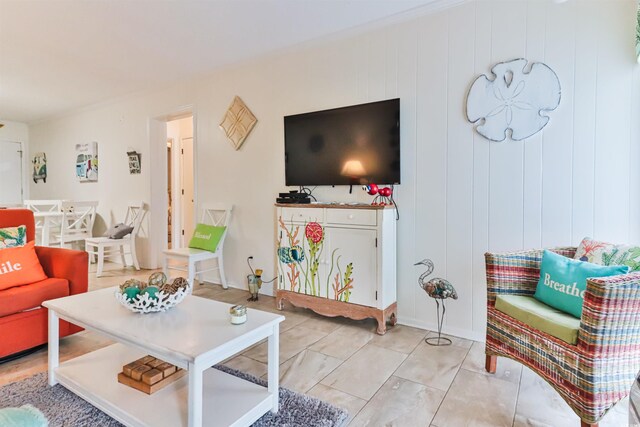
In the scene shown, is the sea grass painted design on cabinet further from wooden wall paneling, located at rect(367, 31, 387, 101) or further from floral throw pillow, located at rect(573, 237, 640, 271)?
floral throw pillow, located at rect(573, 237, 640, 271)

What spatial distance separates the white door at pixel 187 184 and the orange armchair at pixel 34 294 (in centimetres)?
303

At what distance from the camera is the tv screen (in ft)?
8.95

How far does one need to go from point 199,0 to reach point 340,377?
267 centimetres

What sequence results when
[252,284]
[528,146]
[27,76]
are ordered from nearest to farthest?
[528,146] → [252,284] → [27,76]

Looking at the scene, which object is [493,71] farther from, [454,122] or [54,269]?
[54,269]

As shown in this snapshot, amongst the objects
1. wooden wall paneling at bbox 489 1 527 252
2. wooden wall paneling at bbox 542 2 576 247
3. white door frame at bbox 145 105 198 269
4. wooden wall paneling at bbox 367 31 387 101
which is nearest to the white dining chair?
white door frame at bbox 145 105 198 269

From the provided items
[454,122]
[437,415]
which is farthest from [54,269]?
[454,122]

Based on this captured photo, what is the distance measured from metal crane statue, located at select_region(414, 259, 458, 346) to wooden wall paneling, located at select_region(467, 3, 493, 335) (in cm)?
19

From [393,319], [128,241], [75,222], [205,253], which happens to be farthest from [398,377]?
[75,222]

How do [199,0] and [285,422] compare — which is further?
[199,0]

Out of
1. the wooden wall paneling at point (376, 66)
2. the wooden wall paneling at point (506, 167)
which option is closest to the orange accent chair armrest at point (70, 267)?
the wooden wall paneling at point (376, 66)

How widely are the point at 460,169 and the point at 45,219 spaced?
496 centimetres

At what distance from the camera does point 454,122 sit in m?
2.53

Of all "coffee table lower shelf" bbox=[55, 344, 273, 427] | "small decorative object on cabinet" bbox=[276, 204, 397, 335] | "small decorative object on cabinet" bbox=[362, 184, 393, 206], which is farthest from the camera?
"small decorative object on cabinet" bbox=[362, 184, 393, 206]
